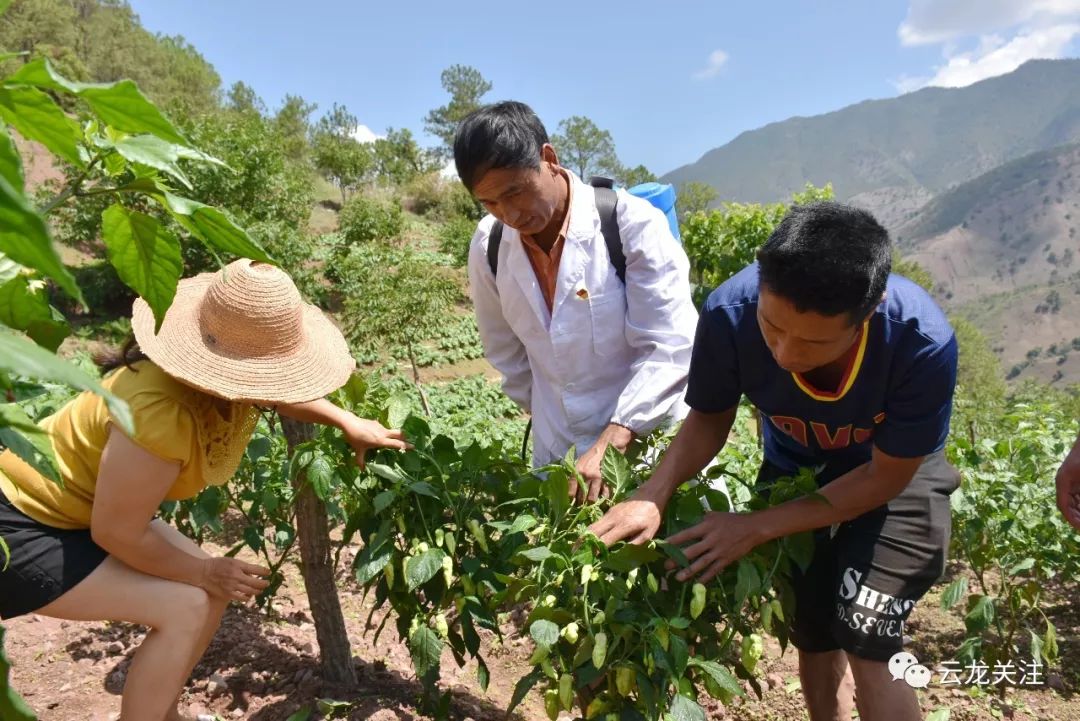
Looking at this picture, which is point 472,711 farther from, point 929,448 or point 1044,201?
point 1044,201

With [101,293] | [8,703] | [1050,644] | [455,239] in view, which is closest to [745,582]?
[8,703]

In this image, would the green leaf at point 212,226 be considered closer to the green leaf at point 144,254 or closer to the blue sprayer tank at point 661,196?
the green leaf at point 144,254

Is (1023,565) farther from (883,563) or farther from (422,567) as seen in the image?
(422,567)

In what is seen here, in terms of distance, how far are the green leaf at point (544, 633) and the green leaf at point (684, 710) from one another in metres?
0.26

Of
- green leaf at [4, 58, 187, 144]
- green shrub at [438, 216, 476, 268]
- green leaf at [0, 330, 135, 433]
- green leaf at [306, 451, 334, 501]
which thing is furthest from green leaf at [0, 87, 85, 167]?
green shrub at [438, 216, 476, 268]

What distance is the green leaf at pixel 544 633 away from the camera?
1479mm

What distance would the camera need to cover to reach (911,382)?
62.4 inches

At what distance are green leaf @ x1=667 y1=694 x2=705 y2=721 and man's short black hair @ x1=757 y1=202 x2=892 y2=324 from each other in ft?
2.51

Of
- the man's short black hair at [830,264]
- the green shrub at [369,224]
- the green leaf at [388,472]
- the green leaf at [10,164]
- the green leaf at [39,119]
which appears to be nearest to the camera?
the green leaf at [10,164]

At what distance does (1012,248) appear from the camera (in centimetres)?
14175

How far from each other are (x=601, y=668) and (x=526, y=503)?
16.2 inches

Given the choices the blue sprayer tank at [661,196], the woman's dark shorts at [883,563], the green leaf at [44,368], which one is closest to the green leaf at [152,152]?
the green leaf at [44,368]

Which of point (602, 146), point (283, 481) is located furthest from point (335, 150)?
point (283, 481)

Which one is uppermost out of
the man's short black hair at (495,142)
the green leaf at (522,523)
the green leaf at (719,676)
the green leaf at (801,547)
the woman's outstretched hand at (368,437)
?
the man's short black hair at (495,142)
